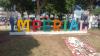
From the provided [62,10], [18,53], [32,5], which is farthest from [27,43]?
[32,5]

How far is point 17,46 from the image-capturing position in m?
17.6

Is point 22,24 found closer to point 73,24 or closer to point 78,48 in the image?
point 73,24

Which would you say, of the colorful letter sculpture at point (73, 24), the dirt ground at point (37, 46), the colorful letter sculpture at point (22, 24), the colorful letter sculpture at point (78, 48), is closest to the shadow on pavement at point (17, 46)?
the dirt ground at point (37, 46)

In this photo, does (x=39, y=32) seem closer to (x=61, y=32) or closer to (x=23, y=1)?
(x=61, y=32)

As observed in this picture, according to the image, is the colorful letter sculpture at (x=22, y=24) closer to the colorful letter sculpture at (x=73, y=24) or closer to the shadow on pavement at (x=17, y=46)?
the shadow on pavement at (x=17, y=46)

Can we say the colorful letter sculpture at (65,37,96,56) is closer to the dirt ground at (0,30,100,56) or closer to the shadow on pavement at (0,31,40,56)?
the dirt ground at (0,30,100,56)

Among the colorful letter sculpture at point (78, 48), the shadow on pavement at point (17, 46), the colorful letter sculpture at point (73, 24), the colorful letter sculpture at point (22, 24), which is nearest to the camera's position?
the shadow on pavement at point (17, 46)

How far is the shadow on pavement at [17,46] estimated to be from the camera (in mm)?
16234

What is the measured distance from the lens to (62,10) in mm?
38531

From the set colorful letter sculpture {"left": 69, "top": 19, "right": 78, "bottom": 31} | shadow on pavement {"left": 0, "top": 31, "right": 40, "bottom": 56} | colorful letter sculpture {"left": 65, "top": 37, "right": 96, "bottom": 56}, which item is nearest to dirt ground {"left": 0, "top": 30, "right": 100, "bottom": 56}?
shadow on pavement {"left": 0, "top": 31, "right": 40, "bottom": 56}

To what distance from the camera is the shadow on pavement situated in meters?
16.2

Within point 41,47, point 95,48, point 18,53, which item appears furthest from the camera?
point 95,48

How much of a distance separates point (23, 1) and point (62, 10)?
583 cm

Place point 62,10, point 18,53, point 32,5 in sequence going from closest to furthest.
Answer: point 18,53
point 62,10
point 32,5
